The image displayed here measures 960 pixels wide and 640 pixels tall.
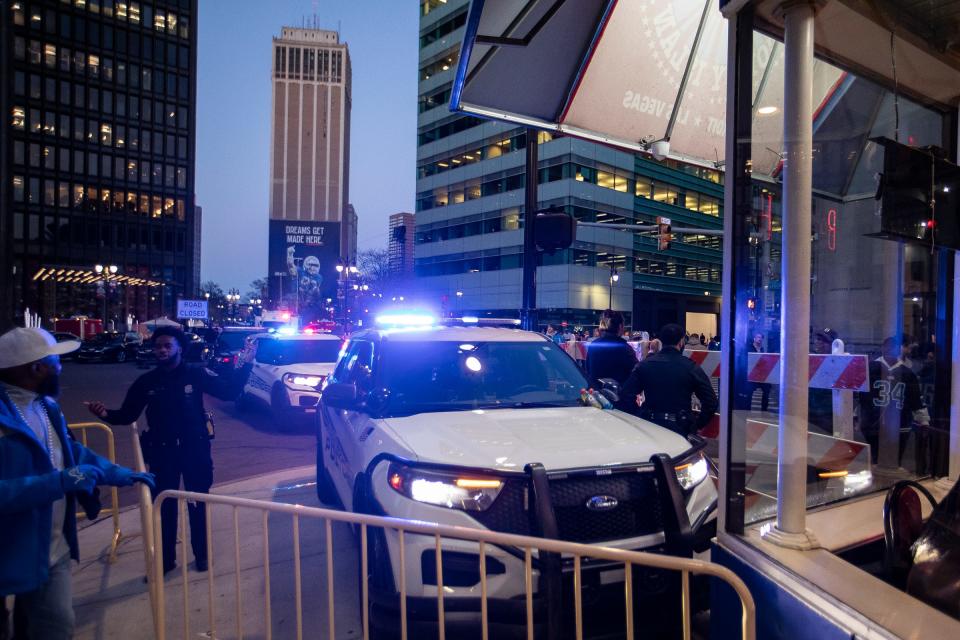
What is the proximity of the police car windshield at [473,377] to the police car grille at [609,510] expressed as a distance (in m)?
1.21

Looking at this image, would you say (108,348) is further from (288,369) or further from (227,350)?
(288,369)

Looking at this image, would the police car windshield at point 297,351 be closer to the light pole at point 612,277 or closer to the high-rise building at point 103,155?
the light pole at point 612,277

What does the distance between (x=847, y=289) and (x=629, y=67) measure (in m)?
2.71

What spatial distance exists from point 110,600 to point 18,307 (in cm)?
6769

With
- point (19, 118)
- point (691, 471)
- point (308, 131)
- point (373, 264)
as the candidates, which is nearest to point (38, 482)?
point (691, 471)

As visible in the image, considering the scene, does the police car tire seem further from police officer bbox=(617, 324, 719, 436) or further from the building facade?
the building facade

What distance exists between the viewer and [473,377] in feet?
14.4

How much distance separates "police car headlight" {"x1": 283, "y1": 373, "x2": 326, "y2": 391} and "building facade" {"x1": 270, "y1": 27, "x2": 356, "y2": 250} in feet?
395

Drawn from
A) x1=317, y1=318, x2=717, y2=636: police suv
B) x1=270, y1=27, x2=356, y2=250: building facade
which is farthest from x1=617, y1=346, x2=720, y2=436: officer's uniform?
x1=270, y1=27, x2=356, y2=250: building facade

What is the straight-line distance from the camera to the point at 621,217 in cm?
4716

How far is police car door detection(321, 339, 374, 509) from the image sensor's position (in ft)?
13.3

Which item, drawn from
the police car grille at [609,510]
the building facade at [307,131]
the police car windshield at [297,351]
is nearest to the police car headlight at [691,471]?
the police car grille at [609,510]

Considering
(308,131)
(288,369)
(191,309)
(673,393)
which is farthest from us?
(308,131)

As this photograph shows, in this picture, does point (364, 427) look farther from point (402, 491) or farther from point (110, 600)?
point (110, 600)
